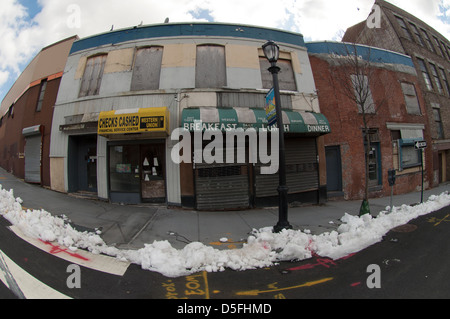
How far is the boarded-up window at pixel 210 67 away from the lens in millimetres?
8359

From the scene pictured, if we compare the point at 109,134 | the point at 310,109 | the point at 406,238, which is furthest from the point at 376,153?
the point at 109,134

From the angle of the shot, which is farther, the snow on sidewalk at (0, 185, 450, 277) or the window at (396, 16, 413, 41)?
the window at (396, 16, 413, 41)

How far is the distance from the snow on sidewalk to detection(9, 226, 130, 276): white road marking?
0.10 m

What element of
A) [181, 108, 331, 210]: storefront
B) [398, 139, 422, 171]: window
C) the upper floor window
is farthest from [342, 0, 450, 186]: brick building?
[181, 108, 331, 210]: storefront

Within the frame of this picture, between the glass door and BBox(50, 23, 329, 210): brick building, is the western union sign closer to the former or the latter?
BBox(50, 23, 329, 210): brick building

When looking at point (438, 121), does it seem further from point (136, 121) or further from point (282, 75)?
point (136, 121)

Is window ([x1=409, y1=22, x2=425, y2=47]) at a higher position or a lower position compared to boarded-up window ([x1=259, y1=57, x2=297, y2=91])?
higher

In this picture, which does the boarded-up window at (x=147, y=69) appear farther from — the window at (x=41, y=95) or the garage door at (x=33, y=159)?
the garage door at (x=33, y=159)

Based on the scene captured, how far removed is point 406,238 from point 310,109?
237 inches

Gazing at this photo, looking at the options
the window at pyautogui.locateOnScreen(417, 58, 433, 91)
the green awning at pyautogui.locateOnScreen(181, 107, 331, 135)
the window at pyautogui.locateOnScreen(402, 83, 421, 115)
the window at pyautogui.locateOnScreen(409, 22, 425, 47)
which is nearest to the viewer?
the green awning at pyautogui.locateOnScreen(181, 107, 331, 135)

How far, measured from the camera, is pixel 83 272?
3.32 m

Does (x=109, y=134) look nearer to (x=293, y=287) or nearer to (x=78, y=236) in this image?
(x=78, y=236)

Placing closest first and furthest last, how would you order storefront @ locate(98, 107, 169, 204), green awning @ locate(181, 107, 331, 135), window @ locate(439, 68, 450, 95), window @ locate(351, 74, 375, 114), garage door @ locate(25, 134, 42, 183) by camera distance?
window @ locate(351, 74, 375, 114) < green awning @ locate(181, 107, 331, 135) < storefront @ locate(98, 107, 169, 204) < garage door @ locate(25, 134, 42, 183) < window @ locate(439, 68, 450, 95)

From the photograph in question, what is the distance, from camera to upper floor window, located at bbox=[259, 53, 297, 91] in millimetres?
8930
